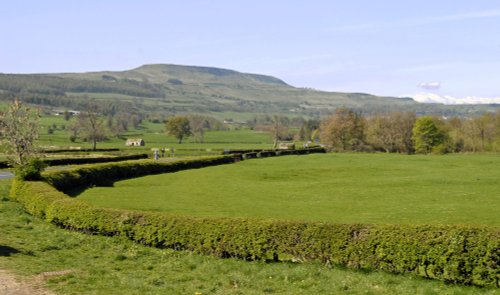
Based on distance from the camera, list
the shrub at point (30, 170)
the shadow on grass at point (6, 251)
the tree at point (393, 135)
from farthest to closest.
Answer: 1. the tree at point (393, 135)
2. the shrub at point (30, 170)
3. the shadow on grass at point (6, 251)

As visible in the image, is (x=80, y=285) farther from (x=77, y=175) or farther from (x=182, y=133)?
(x=182, y=133)

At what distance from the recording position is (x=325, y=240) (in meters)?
20.4

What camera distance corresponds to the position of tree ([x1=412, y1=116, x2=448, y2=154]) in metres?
144

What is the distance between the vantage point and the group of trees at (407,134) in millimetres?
145250

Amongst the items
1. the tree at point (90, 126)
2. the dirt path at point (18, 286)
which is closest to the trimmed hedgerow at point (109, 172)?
the dirt path at point (18, 286)

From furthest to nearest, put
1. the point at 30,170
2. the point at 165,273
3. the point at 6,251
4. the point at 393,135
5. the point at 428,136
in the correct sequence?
the point at 393,135 → the point at 428,136 → the point at 30,170 → the point at 6,251 → the point at 165,273

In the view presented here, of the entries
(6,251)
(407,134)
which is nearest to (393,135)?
(407,134)

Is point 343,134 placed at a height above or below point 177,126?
below

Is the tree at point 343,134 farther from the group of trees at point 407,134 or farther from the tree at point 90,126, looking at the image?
the tree at point 90,126

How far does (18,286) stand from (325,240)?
405 inches

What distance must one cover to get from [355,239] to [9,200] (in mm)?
25244

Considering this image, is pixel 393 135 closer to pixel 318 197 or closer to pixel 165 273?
pixel 318 197

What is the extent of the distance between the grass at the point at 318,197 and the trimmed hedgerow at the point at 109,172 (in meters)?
1.97

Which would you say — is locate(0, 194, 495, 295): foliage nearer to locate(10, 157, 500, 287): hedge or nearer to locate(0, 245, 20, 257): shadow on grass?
locate(0, 245, 20, 257): shadow on grass
